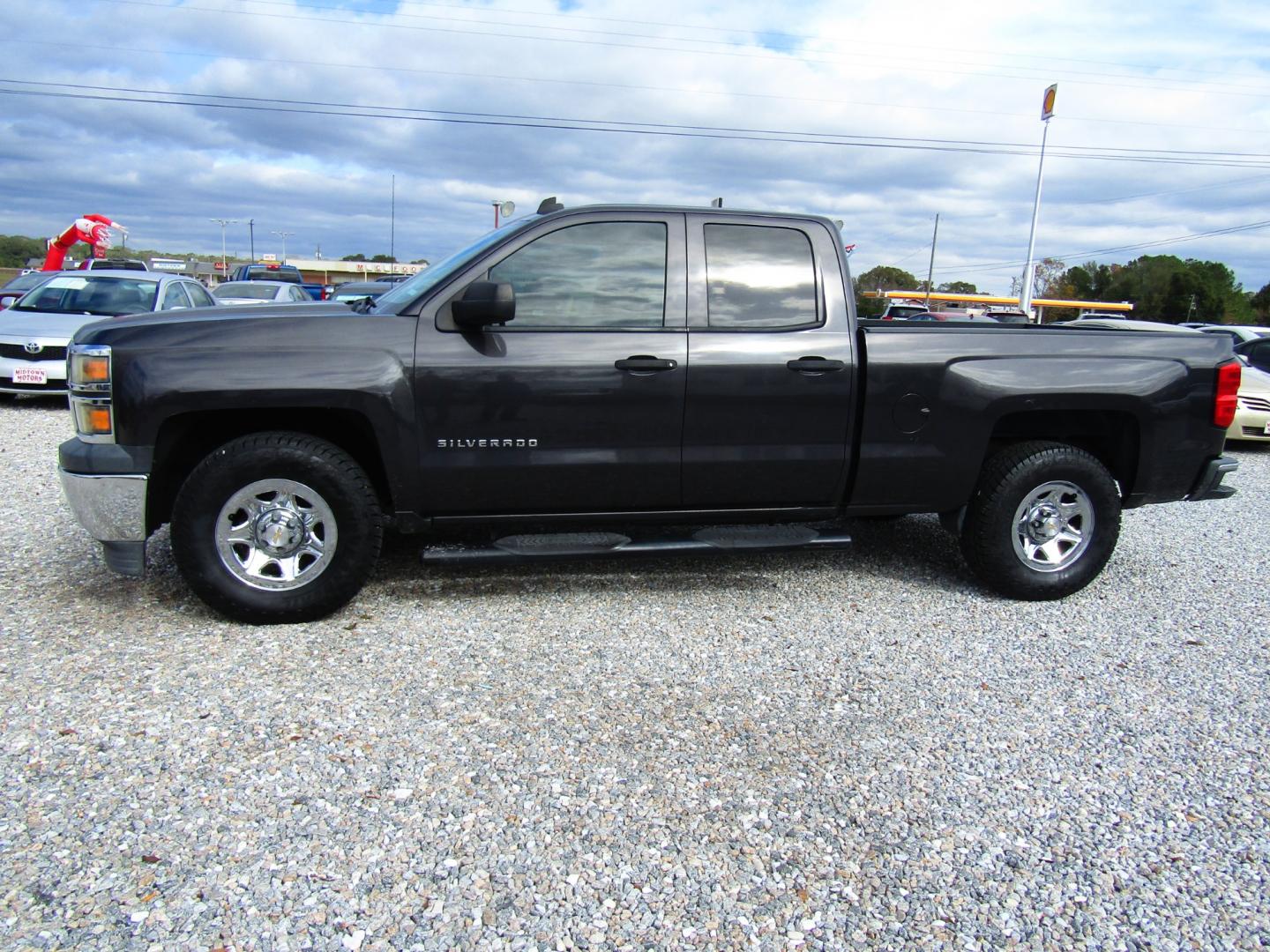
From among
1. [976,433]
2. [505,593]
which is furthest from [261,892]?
[976,433]

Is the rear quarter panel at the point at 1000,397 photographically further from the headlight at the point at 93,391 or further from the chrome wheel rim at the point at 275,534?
the headlight at the point at 93,391

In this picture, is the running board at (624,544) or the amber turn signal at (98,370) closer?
the amber turn signal at (98,370)

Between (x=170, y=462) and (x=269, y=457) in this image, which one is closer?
(x=269, y=457)

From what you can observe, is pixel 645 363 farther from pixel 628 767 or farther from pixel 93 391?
pixel 93 391

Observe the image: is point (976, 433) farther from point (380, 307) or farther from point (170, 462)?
point (170, 462)

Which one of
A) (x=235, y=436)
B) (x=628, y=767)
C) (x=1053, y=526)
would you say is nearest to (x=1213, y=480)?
(x=1053, y=526)

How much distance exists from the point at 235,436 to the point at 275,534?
1.61ft

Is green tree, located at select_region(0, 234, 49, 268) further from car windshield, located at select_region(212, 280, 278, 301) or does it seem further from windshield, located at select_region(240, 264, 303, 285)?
car windshield, located at select_region(212, 280, 278, 301)

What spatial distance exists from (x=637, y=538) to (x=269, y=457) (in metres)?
1.70

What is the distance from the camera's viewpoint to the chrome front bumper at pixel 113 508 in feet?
12.2

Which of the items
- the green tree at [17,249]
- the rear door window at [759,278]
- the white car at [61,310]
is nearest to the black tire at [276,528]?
the rear door window at [759,278]

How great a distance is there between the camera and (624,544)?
4258mm

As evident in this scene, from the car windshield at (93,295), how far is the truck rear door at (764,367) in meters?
8.88

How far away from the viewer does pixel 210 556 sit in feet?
12.6
